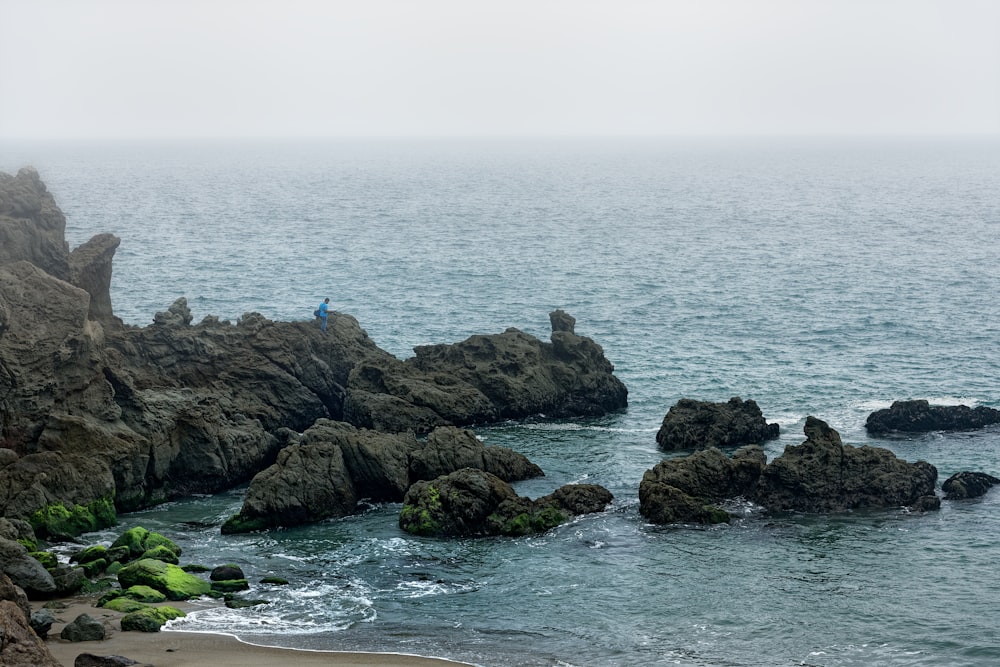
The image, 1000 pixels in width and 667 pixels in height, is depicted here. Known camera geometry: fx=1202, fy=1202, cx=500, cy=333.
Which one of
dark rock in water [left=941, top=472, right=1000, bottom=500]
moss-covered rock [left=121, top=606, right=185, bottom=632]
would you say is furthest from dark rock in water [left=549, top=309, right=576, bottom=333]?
moss-covered rock [left=121, top=606, right=185, bottom=632]

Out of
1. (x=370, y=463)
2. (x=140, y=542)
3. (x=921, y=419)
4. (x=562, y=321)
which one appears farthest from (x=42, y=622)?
(x=921, y=419)

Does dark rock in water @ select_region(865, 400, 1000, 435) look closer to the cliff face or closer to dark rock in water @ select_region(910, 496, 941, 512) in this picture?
dark rock in water @ select_region(910, 496, 941, 512)

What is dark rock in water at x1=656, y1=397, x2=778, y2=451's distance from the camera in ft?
177

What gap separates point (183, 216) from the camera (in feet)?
502

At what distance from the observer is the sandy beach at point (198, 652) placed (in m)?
31.5

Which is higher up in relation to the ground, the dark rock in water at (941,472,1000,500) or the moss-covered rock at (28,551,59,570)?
the dark rock in water at (941,472,1000,500)

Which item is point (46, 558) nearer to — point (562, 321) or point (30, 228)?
point (30, 228)

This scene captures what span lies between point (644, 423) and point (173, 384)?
22291 mm

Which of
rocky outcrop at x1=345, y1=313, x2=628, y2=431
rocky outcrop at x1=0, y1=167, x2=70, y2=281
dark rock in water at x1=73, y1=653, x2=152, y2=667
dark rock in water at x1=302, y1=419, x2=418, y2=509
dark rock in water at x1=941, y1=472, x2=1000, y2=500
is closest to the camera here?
dark rock in water at x1=73, y1=653, x2=152, y2=667

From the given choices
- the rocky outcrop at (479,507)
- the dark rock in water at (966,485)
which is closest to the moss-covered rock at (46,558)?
the rocky outcrop at (479,507)

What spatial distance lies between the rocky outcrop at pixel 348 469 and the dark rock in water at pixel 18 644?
49.5ft

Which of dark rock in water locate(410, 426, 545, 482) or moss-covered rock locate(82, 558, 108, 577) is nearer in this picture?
moss-covered rock locate(82, 558, 108, 577)

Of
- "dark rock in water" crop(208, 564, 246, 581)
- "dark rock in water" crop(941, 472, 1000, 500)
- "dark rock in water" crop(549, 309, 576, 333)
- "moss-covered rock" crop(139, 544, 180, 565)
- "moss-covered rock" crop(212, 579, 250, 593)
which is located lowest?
"moss-covered rock" crop(212, 579, 250, 593)

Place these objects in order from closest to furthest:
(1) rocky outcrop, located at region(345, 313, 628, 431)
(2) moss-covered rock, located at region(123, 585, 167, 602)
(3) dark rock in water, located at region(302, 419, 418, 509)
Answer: (2) moss-covered rock, located at region(123, 585, 167, 602), (3) dark rock in water, located at region(302, 419, 418, 509), (1) rocky outcrop, located at region(345, 313, 628, 431)
